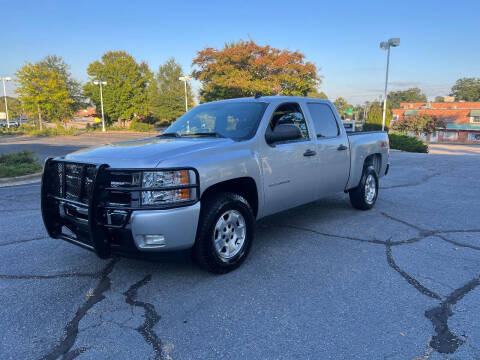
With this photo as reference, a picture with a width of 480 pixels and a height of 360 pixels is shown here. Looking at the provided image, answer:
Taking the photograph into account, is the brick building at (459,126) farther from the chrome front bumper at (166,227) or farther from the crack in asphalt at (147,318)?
the crack in asphalt at (147,318)

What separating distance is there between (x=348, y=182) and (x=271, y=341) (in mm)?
3632

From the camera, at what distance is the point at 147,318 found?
2941 mm

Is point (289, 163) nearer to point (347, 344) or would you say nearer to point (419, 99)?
point (347, 344)

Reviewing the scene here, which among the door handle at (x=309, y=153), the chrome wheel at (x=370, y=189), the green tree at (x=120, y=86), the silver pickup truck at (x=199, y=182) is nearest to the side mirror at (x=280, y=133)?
the silver pickup truck at (x=199, y=182)

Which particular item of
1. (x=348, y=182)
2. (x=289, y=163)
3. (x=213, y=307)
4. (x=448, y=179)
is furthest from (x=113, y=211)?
(x=448, y=179)

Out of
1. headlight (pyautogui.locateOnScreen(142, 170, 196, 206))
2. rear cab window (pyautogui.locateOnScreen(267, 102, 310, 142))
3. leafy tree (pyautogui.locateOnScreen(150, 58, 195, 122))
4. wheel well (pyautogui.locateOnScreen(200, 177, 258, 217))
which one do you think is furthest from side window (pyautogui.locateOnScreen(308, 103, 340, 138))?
leafy tree (pyautogui.locateOnScreen(150, 58, 195, 122))

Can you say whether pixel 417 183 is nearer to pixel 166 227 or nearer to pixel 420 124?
pixel 166 227

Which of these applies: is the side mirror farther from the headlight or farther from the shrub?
the shrub

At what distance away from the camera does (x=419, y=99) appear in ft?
505

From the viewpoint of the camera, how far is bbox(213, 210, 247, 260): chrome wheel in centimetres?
363

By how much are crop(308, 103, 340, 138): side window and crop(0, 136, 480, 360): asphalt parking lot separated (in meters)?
1.43

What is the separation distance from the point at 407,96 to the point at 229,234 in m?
170

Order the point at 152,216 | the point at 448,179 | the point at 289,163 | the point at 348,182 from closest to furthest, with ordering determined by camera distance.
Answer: the point at 152,216
the point at 289,163
the point at 348,182
the point at 448,179

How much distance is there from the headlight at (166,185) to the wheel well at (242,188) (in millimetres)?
424
